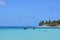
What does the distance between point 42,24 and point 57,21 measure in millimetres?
5558

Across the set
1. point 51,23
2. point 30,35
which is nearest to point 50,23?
point 51,23

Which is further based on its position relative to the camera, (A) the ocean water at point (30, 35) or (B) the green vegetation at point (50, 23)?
(B) the green vegetation at point (50, 23)

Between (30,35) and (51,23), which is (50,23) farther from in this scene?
(30,35)

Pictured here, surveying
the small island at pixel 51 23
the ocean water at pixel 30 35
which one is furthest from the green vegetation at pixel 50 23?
the ocean water at pixel 30 35

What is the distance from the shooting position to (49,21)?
79.9 m

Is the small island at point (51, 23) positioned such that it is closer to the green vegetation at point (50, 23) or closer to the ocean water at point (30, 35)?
the green vegetation at point (50, 23)

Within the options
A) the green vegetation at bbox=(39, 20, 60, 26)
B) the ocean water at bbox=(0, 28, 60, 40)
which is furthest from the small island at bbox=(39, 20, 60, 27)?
the ocean water at bbox=(0, 28, 60, 40)

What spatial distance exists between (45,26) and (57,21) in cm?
543

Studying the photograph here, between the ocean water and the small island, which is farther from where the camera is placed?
the small island

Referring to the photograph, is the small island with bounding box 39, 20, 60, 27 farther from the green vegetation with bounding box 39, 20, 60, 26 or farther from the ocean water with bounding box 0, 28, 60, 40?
the ocean water with bounding box 0, 28, 60, 40

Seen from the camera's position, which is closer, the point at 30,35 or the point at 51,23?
the point at 30,35

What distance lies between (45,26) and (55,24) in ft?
18.8

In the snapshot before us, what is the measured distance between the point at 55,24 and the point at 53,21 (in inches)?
73.4

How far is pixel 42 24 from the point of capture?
81.1 m
